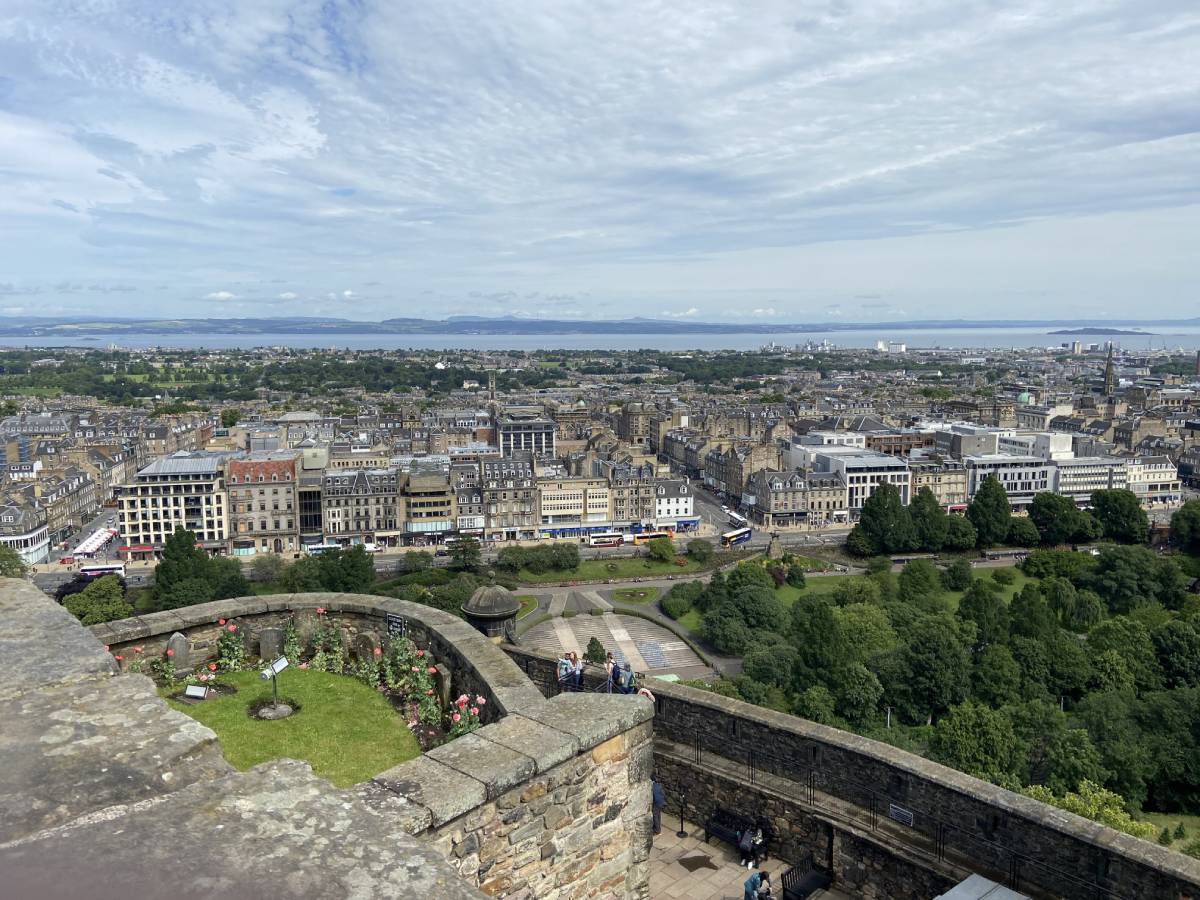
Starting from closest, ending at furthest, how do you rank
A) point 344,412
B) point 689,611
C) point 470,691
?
point 470,691 → point 689,611 → point 344,412

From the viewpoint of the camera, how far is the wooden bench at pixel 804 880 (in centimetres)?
753

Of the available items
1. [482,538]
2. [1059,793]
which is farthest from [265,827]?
[482,538]

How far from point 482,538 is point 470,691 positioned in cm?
6708

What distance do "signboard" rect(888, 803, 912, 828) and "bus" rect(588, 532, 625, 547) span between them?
65.3 metres

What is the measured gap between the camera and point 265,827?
136 inches

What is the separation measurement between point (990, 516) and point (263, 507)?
57235 millimetres

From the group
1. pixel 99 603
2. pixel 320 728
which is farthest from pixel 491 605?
pixel 99 603

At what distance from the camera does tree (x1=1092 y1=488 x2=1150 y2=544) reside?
70188 mm

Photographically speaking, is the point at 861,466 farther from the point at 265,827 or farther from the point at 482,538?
the point at 265,827

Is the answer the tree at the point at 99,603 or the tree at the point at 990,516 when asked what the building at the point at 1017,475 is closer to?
the tree at the point at 990,516

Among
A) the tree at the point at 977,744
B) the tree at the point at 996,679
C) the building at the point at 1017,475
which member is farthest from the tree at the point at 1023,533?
the tree at the point at 977,744

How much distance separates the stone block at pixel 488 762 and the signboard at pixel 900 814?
150 inches

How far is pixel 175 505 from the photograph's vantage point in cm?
6938

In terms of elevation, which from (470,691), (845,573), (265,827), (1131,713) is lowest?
(845,573)
